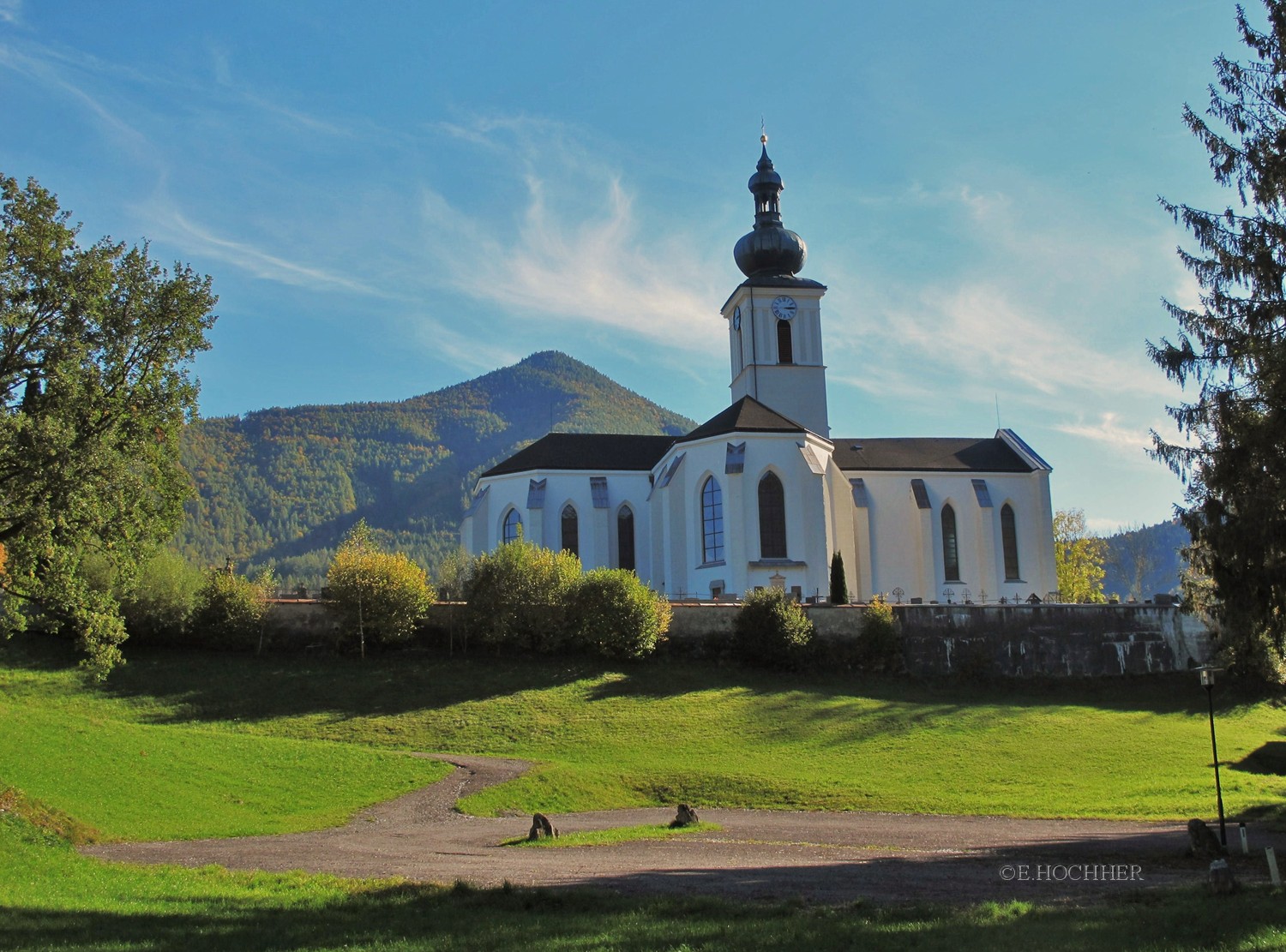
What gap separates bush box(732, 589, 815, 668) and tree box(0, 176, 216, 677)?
27.2 metres

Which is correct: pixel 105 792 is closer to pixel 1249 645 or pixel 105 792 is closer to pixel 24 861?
pixel 24 861

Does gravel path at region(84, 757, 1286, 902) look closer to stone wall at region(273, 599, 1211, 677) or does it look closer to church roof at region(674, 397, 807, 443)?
stone wall at region(273, 599, 1211, 677)

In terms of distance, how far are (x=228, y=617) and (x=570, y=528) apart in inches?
800

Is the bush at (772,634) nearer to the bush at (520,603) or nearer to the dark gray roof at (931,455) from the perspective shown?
the bush at (520,603)

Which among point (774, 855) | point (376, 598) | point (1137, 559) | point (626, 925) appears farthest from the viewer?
point (1137, 559)

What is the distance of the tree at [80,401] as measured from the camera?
22.5m

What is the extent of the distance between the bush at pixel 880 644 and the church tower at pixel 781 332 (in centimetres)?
1768

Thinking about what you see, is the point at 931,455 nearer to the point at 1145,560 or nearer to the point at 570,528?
the point at 570,528

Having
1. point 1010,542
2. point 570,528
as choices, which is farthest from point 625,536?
point 1010,542

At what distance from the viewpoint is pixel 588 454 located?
204 feet

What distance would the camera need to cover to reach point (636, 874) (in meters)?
16.8

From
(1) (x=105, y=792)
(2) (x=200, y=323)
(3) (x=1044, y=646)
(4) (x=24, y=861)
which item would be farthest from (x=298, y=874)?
(3) (x=1044, y=646)

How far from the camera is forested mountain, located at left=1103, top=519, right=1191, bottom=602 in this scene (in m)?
103

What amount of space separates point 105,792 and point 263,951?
1733 centimetres
